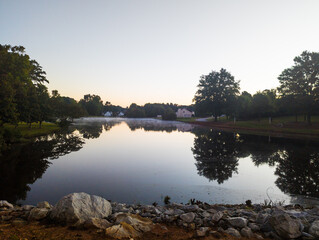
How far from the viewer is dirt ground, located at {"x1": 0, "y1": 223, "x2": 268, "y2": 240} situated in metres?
4.92

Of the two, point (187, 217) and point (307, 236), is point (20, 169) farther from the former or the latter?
point (307, 236)

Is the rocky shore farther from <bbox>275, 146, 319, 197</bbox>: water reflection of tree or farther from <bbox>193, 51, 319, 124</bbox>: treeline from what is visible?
<bbox>193, 51, 319, 124</bbox>: treeline

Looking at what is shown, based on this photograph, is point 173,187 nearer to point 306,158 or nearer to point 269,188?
point 269,188

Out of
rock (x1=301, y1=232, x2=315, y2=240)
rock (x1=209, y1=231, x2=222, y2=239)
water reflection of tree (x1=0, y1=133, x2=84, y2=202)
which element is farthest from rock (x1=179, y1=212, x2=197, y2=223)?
water reflection of tree (x1=0, y1=133, x2=84, y2=202)

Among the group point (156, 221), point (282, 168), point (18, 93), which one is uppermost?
point (18, 93)

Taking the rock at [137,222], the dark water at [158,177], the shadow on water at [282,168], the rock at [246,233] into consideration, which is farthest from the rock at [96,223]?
the shadow on water at [282,168]

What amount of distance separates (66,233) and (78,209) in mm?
864

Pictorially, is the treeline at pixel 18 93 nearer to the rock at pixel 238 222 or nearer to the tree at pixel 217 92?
the rock at pixel 238 222

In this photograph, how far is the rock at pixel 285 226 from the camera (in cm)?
527

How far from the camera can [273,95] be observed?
78.5m

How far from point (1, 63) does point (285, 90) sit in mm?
62186

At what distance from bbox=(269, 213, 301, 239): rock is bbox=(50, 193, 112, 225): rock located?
5.44 m

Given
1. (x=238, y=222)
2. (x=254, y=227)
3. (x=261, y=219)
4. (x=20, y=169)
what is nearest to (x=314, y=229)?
(x=261, y=219)

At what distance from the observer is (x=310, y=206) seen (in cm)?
856
